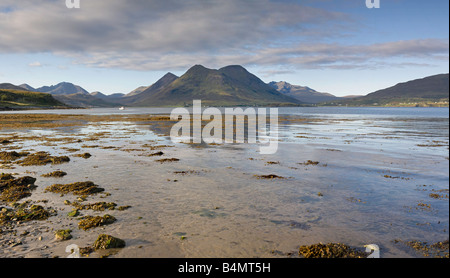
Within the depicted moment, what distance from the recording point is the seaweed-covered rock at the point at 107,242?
10023mm

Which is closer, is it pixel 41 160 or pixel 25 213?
pixel 25 213

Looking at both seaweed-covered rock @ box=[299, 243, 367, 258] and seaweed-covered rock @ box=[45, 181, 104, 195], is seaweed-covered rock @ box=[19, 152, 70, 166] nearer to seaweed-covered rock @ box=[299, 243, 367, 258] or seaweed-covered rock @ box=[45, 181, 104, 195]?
seaweed-covered rock @ box=[45, 181, 104, 195]

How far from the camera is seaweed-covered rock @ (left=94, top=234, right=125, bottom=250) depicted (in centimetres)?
1002

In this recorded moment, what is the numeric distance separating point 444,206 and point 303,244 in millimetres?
9846

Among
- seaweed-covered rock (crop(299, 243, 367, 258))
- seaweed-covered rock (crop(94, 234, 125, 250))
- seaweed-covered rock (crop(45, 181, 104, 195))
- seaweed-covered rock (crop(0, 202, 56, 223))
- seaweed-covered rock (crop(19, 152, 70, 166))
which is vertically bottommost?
seaweed-covered rock (crop(299, 243, 367, 258))

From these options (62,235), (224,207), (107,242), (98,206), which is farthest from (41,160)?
(224,207)

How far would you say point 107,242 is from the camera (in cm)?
1012

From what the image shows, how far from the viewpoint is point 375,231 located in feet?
38.1

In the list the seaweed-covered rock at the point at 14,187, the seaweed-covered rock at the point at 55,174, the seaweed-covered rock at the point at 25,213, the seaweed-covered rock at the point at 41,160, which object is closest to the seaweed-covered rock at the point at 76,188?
the seaweed-covered rock at the point at 14,187

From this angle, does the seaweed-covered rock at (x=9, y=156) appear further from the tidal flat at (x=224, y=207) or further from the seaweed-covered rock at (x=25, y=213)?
the seaweed-covered rock at (x=25, y=213)

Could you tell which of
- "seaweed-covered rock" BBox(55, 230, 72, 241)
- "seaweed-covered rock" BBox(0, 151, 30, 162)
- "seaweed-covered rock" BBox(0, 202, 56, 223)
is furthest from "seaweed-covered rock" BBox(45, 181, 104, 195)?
"seaweed-covered rock" BBox(0, 151, 30, 162)

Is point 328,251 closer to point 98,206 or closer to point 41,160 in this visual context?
point 98,206
